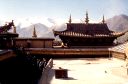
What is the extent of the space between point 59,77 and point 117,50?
35.3 feet

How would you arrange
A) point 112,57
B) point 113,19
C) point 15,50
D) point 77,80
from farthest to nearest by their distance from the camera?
point 113,19 → point 112,57 → point 15,50 → point 77,80

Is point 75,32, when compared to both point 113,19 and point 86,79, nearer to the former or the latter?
point 86,79

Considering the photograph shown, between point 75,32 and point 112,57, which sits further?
point 75,32

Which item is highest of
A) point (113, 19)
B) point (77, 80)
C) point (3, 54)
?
point (113, 19)

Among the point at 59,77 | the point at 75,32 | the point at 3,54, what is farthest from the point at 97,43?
the point at 59,77

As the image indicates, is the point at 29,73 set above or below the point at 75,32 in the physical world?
below

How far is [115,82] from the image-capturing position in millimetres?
13016

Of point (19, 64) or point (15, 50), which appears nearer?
point (19, 64)

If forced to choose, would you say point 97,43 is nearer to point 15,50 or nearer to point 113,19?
point 15,50

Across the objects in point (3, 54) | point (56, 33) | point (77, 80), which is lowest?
point (77, 80)

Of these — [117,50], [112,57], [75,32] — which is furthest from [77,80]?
[75,32]

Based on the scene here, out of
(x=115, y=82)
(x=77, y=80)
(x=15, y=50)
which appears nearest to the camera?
(x=115, y=82)

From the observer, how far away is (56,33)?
1093 inches

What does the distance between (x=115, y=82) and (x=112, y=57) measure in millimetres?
12985
